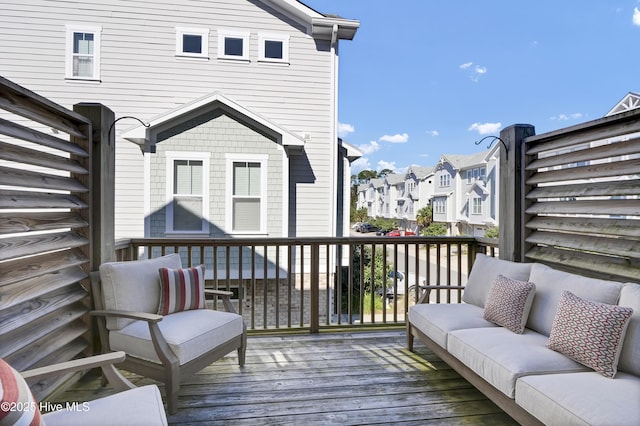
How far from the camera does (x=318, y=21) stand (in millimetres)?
6742

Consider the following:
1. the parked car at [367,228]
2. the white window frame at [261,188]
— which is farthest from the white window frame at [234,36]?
the parked car at [367,228]

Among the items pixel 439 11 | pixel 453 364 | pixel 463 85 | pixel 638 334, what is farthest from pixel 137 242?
pixel 463 85

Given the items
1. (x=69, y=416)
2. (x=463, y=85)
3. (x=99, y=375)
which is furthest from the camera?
(x=463, y=85)

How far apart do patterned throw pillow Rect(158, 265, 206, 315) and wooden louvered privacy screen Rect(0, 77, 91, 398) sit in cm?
55

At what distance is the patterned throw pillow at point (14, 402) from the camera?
Answer: 1.10 m

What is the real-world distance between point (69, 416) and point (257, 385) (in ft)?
4.60

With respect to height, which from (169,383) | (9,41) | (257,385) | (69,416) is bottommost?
(257,385)

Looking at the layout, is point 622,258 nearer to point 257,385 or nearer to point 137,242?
point 257,385

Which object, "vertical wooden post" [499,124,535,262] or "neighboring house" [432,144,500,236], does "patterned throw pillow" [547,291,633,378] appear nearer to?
"vertical wooden post" [499,124,535,262]

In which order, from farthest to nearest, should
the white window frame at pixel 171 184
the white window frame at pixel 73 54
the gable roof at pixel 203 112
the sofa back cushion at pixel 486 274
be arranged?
the white window frame at pixel 73 54
the white window frame at pixel 171 184
the gable roof at pixel 203 112
the sofa back cushion at pixel 486 274

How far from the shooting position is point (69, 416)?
152 centimetres

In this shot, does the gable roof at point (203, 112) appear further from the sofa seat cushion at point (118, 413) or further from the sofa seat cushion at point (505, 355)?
the sofa seat cushion at point (118, 413)

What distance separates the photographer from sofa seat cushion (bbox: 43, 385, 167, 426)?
1.48 meters

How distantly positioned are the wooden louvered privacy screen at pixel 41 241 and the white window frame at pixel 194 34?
4.64 meters
